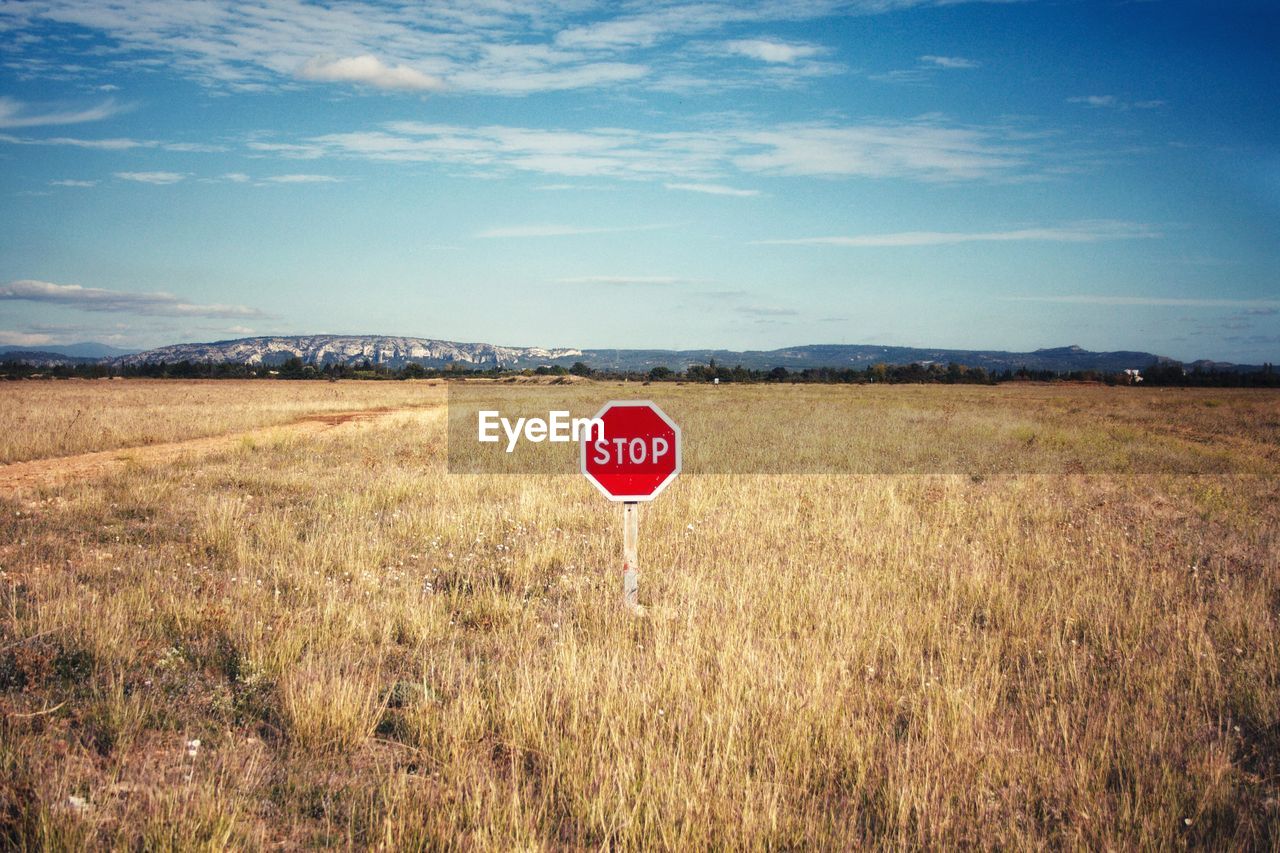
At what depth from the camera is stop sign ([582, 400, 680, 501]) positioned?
588 centimetres

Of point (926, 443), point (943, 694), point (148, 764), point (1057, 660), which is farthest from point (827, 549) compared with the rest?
point (926, 443)

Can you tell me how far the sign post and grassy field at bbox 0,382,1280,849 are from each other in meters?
1.17

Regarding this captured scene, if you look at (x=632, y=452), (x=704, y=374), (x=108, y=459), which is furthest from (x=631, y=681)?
(x=704, y=374)

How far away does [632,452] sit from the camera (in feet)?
19.5

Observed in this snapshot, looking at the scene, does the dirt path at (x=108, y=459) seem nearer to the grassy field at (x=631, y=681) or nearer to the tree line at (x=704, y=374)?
the grassy field at (x=631, y=681)

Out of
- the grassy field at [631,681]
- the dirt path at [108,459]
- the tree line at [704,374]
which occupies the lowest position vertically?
the dirt path at [108,459]

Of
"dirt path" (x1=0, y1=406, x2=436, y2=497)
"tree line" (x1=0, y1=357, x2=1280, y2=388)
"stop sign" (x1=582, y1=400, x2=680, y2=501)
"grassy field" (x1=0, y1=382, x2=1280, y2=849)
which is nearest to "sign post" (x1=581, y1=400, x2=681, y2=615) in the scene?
"stop sign" (x1=582, y1=400, x2=680, y2=501)

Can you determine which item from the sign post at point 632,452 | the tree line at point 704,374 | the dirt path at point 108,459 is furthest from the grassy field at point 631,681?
the tree line at point 704,374

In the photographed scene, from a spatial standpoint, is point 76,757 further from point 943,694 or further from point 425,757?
point 943,694

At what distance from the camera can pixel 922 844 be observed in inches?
130

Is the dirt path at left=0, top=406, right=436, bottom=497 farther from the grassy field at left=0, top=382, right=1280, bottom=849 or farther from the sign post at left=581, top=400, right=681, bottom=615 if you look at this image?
the sign post at left=581, top=400, right=681, bottom=615

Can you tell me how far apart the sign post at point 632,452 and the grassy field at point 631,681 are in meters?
1.17

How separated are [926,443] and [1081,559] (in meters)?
15.1

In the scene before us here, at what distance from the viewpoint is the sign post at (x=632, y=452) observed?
5.88m
